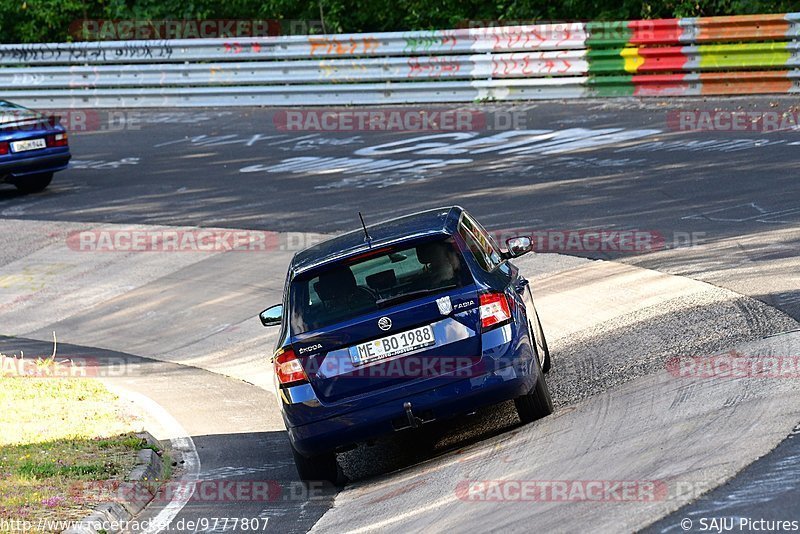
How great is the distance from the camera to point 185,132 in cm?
2570

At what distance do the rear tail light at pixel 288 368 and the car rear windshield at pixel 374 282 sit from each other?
17 centimetres

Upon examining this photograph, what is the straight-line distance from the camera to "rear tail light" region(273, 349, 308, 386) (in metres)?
7.94

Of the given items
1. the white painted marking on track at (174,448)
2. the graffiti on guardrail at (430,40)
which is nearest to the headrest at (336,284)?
the white painted marking on track at (174,448)

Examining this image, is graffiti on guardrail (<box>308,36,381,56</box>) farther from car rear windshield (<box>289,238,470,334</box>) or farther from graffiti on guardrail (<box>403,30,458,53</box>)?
car rear windshield (<box>289,238,470,334</box>)

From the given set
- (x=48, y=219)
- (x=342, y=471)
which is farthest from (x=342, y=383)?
(x=48, y=219)

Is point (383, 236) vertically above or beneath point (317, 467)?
above

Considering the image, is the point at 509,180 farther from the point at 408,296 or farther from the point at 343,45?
the point at 408,296

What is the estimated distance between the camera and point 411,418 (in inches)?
308

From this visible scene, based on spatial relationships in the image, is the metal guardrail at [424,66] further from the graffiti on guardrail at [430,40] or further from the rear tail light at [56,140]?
the rear tail light at [56,140]

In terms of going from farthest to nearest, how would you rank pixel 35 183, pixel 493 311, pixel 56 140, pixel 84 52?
pixel 84 52 → pixel 35 183 → pixel 56 140 → pixel 493 311

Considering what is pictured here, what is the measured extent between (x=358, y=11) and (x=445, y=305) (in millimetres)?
22669

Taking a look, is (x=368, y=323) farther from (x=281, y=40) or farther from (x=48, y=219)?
(x=281, y=40)

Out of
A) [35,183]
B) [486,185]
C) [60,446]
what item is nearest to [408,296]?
[60,446]

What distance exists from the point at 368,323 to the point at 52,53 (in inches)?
975
